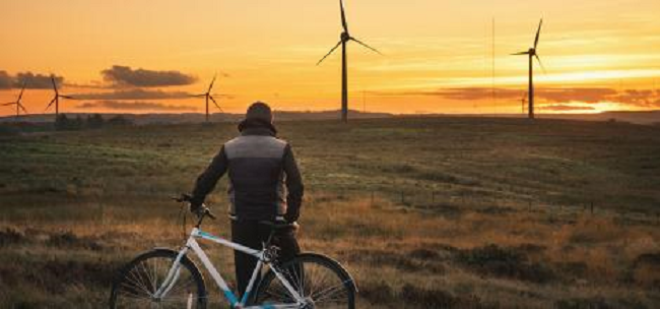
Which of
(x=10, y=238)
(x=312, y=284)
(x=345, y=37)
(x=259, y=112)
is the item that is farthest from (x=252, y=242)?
(x=345, y=37)

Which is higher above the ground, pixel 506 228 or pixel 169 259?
pixel 169 259

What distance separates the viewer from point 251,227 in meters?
8.17

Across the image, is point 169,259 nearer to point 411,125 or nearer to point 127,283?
point 127,283

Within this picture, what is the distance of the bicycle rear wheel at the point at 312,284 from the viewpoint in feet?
24.5

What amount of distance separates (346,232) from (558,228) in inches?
404

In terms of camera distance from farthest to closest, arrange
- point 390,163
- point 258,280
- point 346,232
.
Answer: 1. point 390,163
2. point 346,232
3. point 258,280

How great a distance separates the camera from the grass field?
1338 cm

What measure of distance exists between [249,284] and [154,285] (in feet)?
3.08

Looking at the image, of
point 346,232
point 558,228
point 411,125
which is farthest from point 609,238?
point 411,125

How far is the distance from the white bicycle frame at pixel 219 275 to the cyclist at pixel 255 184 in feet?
0.82

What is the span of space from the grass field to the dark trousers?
2.62 metres

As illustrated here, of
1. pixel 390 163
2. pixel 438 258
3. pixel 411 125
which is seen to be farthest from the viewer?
pixel 411 125

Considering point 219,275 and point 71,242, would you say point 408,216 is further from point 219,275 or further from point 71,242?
point 219,275

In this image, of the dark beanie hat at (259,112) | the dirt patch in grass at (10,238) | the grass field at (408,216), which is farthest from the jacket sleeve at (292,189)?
the dirt patch in grass at (10,238)
